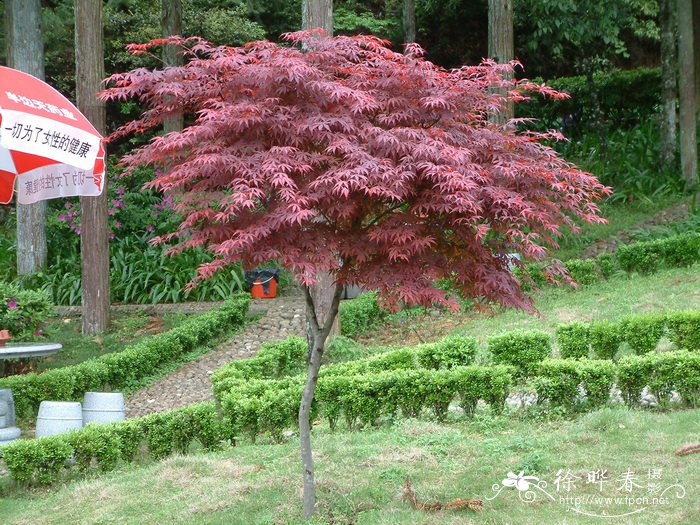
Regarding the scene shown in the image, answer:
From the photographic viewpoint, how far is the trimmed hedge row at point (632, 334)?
8.49 m

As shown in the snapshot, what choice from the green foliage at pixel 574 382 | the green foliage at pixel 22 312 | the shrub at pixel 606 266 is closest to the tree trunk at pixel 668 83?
the shrub at pixel 606 266

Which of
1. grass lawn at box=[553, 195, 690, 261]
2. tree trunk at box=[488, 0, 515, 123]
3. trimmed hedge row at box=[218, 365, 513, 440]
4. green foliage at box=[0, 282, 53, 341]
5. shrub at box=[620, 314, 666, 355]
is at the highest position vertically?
tree trunk at box=[488, 0, 515, 123]

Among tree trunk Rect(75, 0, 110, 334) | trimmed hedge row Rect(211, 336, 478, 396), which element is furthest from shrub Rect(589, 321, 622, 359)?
tree trunk Rect(75, 0, 110, 334)

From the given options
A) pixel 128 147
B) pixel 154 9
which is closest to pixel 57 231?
pixel 128 147

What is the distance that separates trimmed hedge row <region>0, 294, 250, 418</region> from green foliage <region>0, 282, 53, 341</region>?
102 centimetres

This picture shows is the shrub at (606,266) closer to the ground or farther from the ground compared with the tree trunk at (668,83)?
closer to the ground

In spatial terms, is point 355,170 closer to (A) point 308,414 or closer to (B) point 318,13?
(A) point 308,414

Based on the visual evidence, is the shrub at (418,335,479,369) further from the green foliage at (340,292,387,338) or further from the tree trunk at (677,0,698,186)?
the tree trunk at (677,0,698,186)

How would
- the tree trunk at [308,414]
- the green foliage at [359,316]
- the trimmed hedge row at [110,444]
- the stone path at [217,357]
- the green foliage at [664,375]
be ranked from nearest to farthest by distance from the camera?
the tree trunk at [308,414] < the trimmed hedge row at [110,444] < the green foliage at [664,375] < the stone path at [217,357] < the green foliage at [359,316]

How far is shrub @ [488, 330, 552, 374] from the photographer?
→ 8.38 metres

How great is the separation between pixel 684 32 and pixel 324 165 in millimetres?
12441

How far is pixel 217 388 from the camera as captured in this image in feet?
27.1

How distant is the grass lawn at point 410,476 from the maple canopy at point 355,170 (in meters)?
1.41

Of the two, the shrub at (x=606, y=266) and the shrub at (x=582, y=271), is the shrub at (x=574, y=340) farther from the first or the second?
the shrub at (x=606, y=266)
